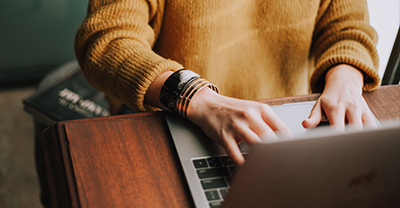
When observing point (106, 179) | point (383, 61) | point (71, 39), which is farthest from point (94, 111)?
point (383, 61)

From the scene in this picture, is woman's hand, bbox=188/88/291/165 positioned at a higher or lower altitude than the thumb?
lower

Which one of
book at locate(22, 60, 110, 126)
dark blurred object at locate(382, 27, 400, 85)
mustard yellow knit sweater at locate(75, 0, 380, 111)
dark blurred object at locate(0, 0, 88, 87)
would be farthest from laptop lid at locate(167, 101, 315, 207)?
dark blurred object at locate(0, 0, 88, 87)

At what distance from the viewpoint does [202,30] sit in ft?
2.23

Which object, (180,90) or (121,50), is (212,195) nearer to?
(180,90)

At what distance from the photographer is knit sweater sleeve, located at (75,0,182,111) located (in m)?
0.50

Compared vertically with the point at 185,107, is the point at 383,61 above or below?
above

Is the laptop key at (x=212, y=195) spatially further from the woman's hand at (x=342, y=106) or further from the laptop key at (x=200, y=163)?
the woman's hand at (x=342, y=106)

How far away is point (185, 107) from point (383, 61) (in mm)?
856

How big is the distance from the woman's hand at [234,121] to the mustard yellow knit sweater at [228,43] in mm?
104

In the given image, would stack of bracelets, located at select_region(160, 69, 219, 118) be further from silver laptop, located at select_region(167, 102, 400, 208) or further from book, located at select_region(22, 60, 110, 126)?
book, located at select_region(22, 60, 110, 126)

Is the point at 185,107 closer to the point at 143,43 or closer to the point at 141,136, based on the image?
the point at 141,136

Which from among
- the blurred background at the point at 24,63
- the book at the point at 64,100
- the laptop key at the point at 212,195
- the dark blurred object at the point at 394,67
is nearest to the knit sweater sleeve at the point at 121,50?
the laptop key at the point at 212,195

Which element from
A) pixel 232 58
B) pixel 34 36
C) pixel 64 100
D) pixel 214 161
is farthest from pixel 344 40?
pixel 34 36

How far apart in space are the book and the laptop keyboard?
897 millimetres
